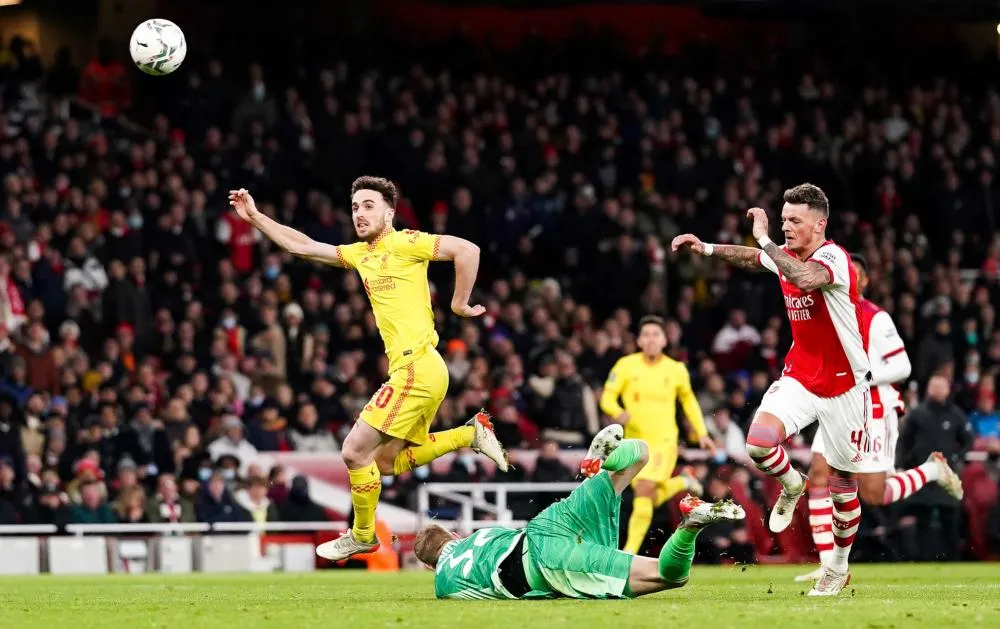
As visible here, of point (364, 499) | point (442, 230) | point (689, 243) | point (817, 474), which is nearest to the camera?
point (689, 243)

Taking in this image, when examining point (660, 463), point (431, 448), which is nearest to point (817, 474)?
point (660, 463)

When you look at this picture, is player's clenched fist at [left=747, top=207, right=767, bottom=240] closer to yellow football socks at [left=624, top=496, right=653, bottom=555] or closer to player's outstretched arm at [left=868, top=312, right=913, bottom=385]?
player's outstretched arm at [left=868, top=312, right=913, bottom=385]

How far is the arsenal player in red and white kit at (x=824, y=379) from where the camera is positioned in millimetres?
11438

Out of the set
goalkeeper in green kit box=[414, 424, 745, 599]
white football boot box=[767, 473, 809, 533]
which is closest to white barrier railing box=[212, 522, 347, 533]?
white football boot box=[767, 473, 809, 533]

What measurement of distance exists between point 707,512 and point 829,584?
2272 millimetres

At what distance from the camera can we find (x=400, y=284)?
12.7m

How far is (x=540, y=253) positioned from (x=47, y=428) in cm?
819

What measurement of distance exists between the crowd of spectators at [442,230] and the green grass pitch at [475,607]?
5385 millimetres

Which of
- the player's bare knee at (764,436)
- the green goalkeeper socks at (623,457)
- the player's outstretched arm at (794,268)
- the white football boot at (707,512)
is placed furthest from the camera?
the player's bare knee at (764,436)

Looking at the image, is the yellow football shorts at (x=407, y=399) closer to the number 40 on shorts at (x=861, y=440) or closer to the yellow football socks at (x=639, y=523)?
the number 40 on shorts at (x=861, y=440)

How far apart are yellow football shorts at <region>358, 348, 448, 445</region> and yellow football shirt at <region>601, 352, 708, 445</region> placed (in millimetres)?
4983

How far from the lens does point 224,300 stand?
2266cm

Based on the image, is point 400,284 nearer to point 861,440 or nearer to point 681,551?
point 861,440

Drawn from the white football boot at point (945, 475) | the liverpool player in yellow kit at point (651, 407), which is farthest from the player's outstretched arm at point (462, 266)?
the white football boot at point (945, 475)
